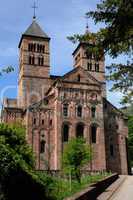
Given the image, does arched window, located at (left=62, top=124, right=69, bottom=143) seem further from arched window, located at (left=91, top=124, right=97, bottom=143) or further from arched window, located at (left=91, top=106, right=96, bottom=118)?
arched window, located at (left=91, top=106, right=96, bottom=118)

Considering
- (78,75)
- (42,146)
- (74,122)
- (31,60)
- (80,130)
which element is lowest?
(42,146)

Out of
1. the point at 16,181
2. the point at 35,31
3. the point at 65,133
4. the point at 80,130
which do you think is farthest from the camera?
the point at 35,31

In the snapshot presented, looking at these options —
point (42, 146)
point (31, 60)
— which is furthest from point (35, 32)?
point (42, 146)

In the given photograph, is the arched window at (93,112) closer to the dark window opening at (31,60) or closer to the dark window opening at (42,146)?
the dark window opening at (42,146)

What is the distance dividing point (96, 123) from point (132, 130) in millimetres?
13064

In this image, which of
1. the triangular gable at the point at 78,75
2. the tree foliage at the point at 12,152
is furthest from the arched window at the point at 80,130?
the tree foliage at the point at 12,152

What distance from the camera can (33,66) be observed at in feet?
251

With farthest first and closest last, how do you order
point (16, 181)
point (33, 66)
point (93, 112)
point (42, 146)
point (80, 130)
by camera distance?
point (33, 66) → point (93, 112) → point (80, 130) → point (42, 146) → point (16, 181)

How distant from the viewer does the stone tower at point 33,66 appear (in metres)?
74.0

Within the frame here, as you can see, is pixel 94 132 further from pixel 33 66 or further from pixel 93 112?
pixel 33 66

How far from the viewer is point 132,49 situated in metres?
12.9

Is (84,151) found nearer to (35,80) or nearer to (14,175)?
(14,175)

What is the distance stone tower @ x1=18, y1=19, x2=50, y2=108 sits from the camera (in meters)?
74.0

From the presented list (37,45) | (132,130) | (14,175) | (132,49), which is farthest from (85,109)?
(132,49)
